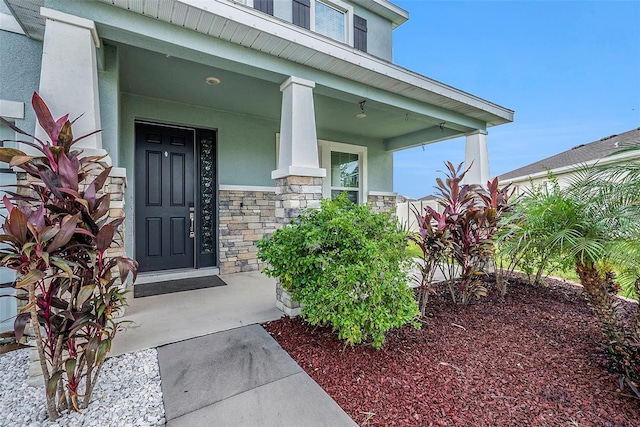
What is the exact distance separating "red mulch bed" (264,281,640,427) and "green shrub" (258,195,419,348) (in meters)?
0.28

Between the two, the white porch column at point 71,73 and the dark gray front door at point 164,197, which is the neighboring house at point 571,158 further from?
the white porch column at point 71,73

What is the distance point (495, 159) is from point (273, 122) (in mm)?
4634

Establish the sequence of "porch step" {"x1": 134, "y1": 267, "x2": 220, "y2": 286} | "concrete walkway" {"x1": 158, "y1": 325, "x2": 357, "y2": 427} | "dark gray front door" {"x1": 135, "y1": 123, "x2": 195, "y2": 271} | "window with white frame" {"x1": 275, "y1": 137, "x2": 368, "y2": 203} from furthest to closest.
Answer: "window with white frame" {"x1": 275, "y1": 137, "x2": 368, "y2": 203} < "dark gray front door" {"x1": 135, "y1": 123, "x2": 195, "y2": 271} < "porch step" {"x1": 134, "y1": 267, "x2": 220, "y2": 286} < "concrete walkway" {"x1": 158, "y1": 325, "x2": 357, "y2": 427}

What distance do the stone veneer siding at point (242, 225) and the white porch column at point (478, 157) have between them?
3.98 metres

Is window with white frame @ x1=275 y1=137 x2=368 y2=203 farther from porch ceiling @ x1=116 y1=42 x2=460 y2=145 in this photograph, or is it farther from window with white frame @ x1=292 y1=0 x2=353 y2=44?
window with white frame @ x1=292 y1=0 x2=353 y2=44

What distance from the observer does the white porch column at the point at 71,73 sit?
235 cm

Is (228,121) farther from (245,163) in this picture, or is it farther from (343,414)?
(343,414)

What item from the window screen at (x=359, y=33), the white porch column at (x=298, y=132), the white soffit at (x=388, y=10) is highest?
the white soffit at (x=388, y=10)

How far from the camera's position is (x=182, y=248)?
198 inches

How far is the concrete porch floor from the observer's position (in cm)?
275

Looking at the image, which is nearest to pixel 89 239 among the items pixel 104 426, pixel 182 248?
pixel 104 426

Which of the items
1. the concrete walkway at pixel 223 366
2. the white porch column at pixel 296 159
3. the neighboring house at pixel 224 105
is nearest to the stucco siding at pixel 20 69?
the neighboring house at pixel 224 105

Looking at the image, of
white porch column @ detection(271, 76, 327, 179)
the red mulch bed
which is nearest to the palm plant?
the red mulch bed

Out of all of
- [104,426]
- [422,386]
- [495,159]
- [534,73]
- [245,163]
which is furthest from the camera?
[534,73]
